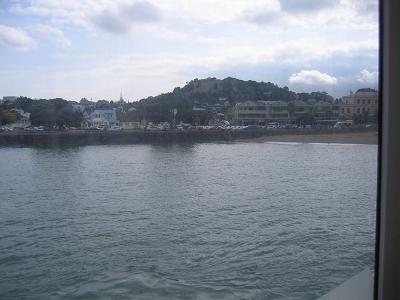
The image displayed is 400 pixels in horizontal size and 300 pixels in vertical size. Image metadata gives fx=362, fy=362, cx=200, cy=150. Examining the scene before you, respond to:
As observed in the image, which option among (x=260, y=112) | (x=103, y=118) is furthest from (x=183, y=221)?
(x=103, y=118)

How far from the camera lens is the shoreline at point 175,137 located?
212 centimetres

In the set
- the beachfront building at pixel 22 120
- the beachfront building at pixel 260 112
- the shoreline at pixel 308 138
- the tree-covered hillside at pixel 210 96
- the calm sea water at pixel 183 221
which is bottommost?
the calm sea water at pixel 183 221

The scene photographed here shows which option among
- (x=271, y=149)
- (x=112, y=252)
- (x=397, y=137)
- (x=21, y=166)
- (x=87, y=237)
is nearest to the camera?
(x=397, y=137)

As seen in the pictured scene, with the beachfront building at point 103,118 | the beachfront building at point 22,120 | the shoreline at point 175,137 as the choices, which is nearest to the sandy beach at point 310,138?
the shoreline at point 175,137

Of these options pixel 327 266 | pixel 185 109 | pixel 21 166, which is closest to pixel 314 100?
pixel 185 109

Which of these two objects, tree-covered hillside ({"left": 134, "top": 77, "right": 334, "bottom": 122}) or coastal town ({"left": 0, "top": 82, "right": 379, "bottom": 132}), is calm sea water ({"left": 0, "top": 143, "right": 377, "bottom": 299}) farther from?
tree-covered hillside ({"left": 134, "top": 77, "right": 334, "bottom": 122})

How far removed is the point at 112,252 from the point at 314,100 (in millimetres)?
2231

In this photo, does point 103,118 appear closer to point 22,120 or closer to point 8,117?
point 22,120

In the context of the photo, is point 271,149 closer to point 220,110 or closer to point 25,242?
point 220,110

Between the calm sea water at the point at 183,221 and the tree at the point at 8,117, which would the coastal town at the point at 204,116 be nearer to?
the tree at the point at 8,117

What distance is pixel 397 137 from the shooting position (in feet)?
3.50

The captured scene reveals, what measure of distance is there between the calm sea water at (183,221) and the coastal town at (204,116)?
242mm

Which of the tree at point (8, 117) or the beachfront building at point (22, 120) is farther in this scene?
the beachfront building at point (22, 120)

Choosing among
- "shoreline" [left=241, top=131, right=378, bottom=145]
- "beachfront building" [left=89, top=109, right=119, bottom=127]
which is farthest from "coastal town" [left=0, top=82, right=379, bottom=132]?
"shoreline" [left=241, top=131, right=378, bottom=145]
